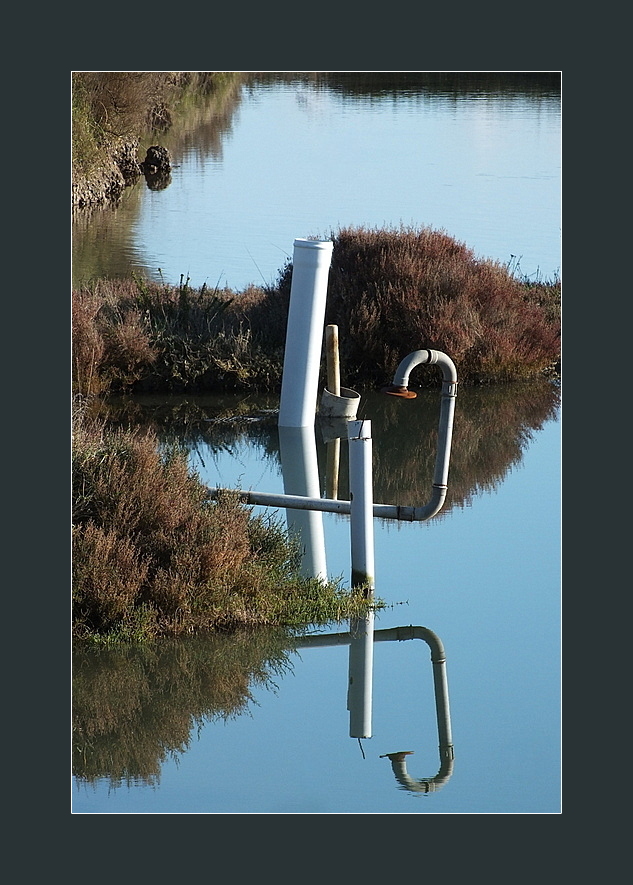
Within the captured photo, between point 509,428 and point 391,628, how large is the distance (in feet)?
19.2

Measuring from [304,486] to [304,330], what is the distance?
2037mm

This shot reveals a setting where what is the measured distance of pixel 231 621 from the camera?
6.75 meters

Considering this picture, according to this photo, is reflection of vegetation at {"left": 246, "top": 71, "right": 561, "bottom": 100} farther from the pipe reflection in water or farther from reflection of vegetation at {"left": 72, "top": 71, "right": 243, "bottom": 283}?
reflection of vegetation at {"left": 72, "top": 71, "right": 243, "bottom": 283}

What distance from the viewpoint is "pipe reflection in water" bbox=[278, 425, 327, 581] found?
26.1 feet

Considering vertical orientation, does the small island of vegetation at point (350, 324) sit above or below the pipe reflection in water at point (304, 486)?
above

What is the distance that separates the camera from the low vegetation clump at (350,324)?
44.3ft

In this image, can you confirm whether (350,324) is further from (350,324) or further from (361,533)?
(361,533)

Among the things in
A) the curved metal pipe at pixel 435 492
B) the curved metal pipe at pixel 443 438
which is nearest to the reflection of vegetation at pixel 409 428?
the curved metal pipe at pixel 435 492

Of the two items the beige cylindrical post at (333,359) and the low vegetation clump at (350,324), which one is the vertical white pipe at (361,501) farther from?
the low vegetation clump at (350,324)

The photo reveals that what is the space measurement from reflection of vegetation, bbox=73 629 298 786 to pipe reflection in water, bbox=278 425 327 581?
101cm

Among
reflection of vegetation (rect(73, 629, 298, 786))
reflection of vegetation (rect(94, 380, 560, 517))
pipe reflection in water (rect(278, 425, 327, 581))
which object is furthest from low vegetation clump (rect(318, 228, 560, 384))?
reflection of vegetation (rect(73, 629, 298, 786))

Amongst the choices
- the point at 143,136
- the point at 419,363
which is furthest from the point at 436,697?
the point at 143,136

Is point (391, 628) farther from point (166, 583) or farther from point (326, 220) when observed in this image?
point (326, 220)

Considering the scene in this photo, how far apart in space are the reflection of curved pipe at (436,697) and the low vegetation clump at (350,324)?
6.94m
